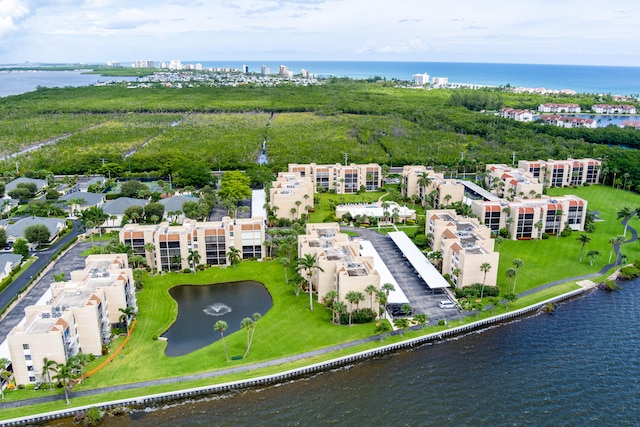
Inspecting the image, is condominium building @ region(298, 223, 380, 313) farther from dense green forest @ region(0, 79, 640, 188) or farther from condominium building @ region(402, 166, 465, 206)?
dense green forest @ region(0, 79, 640, 188)

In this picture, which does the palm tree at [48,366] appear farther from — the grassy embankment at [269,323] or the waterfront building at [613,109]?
the waterfront building at [613,109]

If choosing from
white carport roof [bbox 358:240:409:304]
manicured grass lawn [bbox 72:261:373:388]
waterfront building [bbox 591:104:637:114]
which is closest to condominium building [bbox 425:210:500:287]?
white carport roof [bbox 358:240:409:304]

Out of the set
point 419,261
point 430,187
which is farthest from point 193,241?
point 430,187

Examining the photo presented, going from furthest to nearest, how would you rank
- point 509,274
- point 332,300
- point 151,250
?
point 151,250 → point 509,274 → point 332,300

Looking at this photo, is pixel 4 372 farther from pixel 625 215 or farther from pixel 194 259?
pixel 625 215

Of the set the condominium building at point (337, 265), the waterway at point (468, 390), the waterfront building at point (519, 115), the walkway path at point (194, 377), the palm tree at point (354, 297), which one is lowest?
the waterway at point (468, 390)

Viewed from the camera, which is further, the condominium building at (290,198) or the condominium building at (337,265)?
the condominium building at (290,198)

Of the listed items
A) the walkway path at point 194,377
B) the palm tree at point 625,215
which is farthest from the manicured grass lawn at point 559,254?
the walkway path at point 194,377

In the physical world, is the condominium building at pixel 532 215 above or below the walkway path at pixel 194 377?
above
